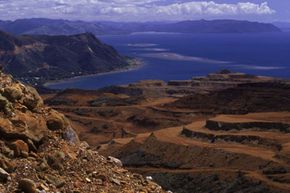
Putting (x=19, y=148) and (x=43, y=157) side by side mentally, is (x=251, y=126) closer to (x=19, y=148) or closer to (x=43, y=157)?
(x=43, y=157)

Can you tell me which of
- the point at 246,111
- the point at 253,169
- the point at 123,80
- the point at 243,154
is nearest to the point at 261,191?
the point at 253,169

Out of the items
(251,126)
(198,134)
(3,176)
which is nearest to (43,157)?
(3,176)

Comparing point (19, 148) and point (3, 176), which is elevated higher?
point (19, 148)

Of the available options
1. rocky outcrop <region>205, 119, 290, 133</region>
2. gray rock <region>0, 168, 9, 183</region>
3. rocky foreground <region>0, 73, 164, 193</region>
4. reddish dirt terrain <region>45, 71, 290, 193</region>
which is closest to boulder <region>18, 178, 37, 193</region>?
rocky foreground <region>0, 73, 164, 193</region>

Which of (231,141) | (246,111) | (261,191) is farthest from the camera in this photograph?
(246,111)

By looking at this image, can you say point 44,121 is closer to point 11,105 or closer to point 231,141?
point 11,105

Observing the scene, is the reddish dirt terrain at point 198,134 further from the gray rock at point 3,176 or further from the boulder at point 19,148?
the gray rock at point 3,176

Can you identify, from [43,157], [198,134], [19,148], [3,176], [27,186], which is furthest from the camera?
[198,134]
